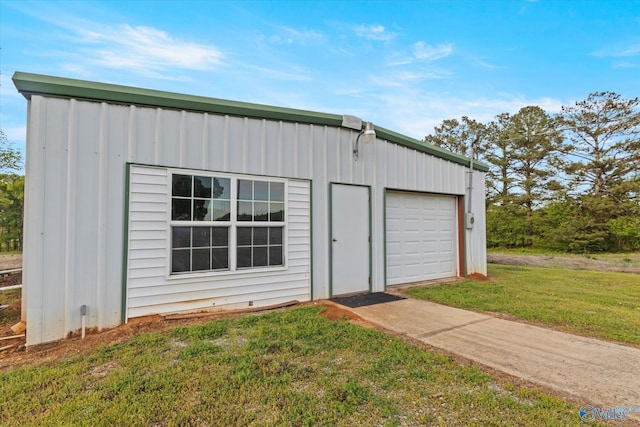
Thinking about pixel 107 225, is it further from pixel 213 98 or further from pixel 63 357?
pixel 213 98

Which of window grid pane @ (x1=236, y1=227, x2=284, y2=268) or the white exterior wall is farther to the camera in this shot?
window grid pane @ (x1=236, y1=227, x2=284, y2=268)

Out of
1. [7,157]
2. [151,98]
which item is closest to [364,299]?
[151,98]

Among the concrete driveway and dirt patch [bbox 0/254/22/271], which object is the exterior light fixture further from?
dirt patch [bbox 0/254/22/271]

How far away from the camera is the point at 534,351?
10.1 feet

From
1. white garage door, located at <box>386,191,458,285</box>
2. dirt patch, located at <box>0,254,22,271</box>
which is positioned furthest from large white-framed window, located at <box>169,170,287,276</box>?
dirt patch, located at <box>0,254,22,271</box>

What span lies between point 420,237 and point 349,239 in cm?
221

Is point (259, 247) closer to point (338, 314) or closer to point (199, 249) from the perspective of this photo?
point (199, 249)

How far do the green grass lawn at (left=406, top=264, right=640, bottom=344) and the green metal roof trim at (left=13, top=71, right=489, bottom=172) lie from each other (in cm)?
383

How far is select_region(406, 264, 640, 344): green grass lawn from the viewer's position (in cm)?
389

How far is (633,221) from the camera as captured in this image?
15.8m

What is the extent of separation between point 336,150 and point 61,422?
4875 millimetres

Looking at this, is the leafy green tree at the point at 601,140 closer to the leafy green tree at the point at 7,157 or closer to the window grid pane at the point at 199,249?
the window grid pane at the point at 199,249

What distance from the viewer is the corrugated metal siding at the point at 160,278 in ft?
13.1

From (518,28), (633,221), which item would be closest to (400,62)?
(518,28)
